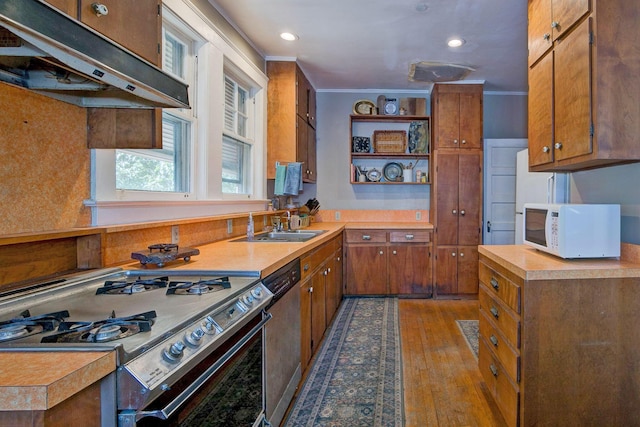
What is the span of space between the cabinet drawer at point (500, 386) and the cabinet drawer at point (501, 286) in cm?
37

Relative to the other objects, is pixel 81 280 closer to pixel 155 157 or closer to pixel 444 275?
pixel 155 157

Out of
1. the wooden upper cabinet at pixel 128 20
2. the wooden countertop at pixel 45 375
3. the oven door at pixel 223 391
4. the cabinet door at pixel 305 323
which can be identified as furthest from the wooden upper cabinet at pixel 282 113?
the wooden countertop at pixel 45 375

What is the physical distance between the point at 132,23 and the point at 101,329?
42.7 inches

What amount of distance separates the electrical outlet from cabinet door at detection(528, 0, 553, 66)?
236 centimetres

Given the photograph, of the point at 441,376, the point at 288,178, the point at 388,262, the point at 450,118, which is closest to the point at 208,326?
the point at 441,376

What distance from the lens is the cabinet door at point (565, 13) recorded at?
1.70m

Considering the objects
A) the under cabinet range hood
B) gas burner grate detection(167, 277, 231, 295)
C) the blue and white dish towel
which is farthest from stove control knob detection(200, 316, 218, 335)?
the blue and white dish towel

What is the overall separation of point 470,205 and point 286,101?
2.41 metres

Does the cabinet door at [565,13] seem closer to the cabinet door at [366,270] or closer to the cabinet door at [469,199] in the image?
the cabinet door at [469,199]

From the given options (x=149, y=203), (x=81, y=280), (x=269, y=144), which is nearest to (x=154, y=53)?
(x=149, y=203)

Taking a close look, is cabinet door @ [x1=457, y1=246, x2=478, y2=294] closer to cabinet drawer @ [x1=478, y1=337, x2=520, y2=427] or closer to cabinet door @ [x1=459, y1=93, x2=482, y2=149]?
cabinet door @ [x1=459, y1=93, x2=482, y2=149]

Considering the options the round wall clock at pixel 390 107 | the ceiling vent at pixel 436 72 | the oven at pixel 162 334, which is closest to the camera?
the oven at pixel 162 334

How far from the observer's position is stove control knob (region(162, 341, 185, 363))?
0.87 meters

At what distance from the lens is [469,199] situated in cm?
418
